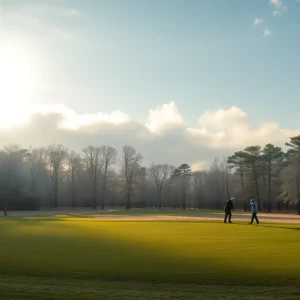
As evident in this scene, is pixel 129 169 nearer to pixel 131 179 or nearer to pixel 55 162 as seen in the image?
pixel 131 179

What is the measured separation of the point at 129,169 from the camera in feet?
385

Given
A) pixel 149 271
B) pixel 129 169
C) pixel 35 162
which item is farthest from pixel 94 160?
pixel 149 271

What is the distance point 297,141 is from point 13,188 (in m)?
59.8

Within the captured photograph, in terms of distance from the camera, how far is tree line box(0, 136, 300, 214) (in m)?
84.6

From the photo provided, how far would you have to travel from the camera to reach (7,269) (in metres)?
11.1

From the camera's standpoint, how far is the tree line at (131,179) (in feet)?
278

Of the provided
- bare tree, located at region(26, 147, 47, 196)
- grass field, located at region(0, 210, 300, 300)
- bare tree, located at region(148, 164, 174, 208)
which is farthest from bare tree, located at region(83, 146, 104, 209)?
grass field, located at region(0, 210, 300, 300)

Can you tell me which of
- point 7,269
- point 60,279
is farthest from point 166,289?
point 7,269

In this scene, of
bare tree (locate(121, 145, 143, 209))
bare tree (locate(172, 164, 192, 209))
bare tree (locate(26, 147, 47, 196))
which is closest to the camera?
bare tree (locate(26, 147, 47, 196))

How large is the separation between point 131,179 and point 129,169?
359cm

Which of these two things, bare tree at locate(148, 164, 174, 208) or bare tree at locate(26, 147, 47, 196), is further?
bare tree at locate(148, 164, 174, 208)

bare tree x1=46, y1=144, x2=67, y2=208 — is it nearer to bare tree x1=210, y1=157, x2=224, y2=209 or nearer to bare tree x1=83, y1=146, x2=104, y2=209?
bare tree x1=83, y1=146, x2=104, y2=209

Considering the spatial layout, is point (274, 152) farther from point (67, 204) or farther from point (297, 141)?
point (67, 204)

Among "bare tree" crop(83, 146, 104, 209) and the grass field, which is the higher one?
"bare tree" crop(83, 146, 104, 209)
